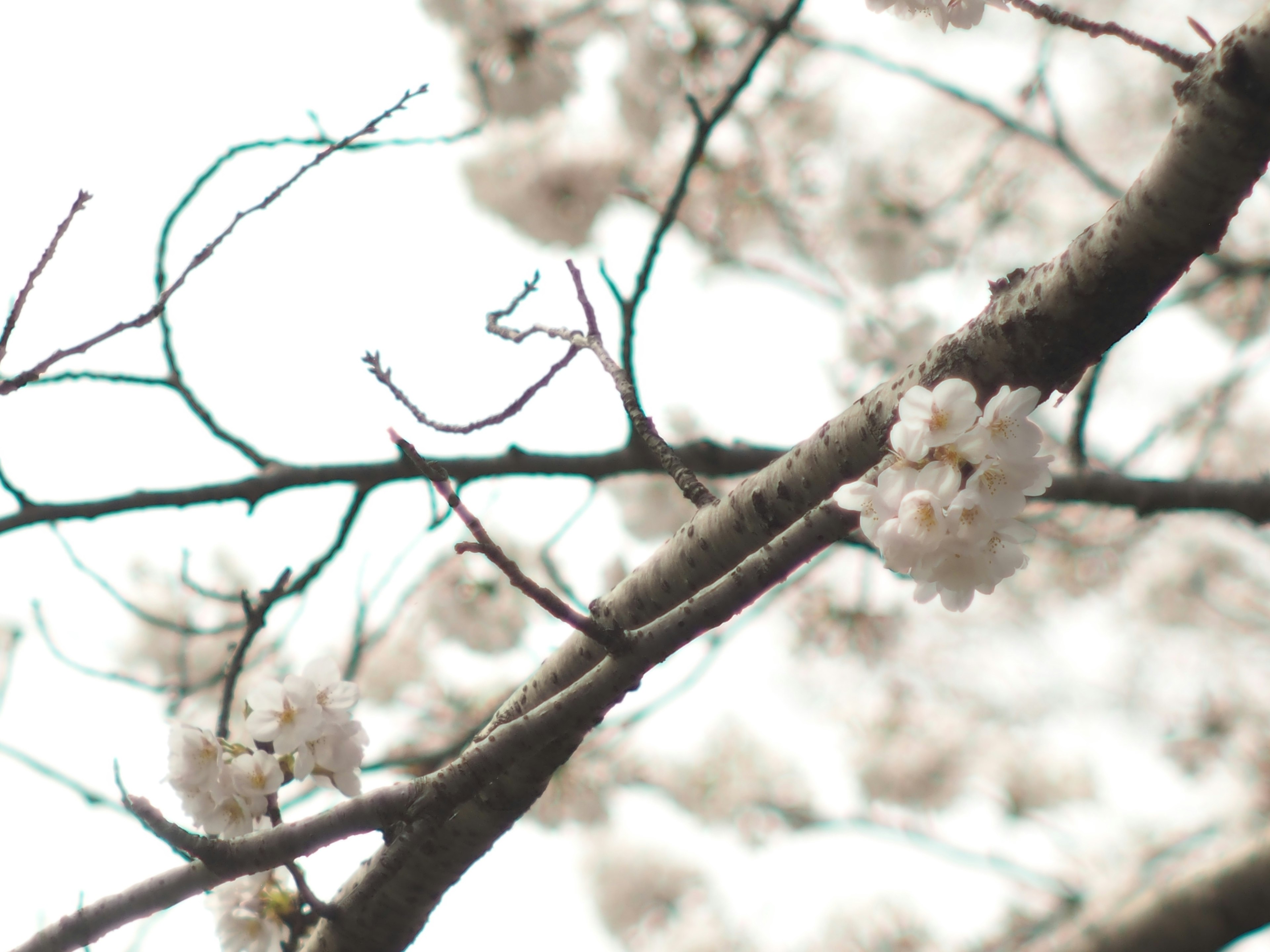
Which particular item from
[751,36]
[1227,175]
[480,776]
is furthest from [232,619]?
[1227,175]

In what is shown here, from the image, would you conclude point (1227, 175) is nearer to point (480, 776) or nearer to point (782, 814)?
point (480, 776)

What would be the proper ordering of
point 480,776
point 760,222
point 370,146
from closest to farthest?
point 480,776 → point 370,146 → point 760,222

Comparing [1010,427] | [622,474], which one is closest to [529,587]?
[1010,427]

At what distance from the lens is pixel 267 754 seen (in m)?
1.43

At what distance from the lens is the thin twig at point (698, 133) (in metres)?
1.91

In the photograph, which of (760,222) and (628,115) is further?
(760,222)

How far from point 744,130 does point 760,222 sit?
0.53 m

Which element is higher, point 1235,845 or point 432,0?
point 432,0

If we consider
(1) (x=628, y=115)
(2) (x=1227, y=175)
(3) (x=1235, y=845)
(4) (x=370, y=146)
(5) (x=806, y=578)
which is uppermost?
(1) (x=628, y=115)

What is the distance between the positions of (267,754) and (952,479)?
1.21 m

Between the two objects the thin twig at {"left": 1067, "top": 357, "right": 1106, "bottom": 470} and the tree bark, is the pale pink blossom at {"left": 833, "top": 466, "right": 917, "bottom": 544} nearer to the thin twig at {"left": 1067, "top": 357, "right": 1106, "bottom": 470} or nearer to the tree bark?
the tree bark

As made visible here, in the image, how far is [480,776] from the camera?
104 cm

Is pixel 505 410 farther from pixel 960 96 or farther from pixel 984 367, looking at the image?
pixel 960 96

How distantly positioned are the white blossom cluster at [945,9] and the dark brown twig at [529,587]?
897 millimetres
